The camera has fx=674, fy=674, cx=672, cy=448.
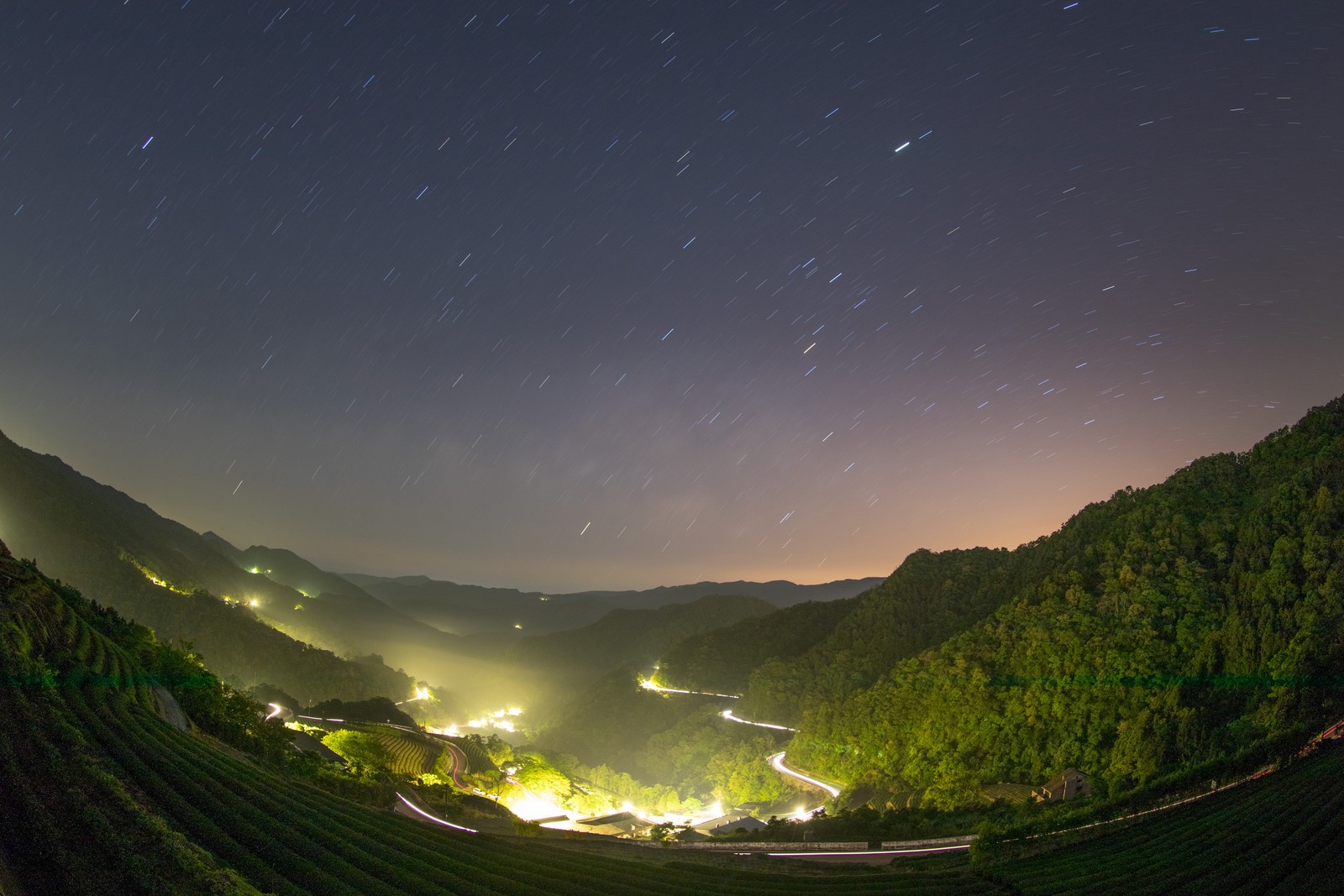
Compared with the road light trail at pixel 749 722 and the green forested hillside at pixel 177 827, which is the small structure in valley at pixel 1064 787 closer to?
the green forested hillside at pixel 177 827

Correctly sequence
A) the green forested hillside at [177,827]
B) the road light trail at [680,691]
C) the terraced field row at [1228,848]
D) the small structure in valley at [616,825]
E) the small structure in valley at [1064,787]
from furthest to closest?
the road light trail at [680,691] → the small structure in valley at [616,825] → the small structure in valley at [1064,787] → the terraced field row at [1228,848] → the green forested hillside at [177,827]

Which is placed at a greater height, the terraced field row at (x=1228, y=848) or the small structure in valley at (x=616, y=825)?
the terraced field row at (x=1228, y=848)

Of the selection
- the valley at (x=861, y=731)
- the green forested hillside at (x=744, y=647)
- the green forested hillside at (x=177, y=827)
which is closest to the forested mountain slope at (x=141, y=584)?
the valley at (x=861, y=731)

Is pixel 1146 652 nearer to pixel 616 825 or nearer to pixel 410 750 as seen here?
pixel 616 825

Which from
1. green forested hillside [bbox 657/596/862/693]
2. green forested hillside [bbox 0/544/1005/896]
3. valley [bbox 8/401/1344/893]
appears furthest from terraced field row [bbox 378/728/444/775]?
green forested hillside [bbox 657/596/862/693]

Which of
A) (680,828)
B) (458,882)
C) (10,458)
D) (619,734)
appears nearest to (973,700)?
(680,828)

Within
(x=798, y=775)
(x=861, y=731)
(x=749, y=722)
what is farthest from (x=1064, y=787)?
(x=749, y=722)

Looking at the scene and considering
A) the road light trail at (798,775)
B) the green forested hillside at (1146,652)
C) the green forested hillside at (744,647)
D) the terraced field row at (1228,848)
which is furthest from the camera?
the green forested hillside at (744,647)
